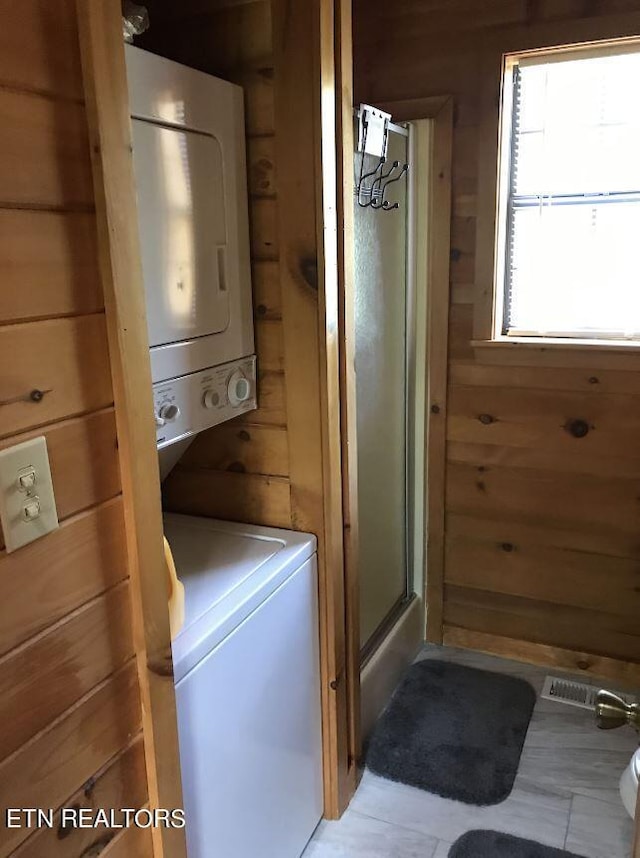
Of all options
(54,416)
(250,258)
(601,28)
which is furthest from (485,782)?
(601,28)

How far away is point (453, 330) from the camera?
236 centimetres

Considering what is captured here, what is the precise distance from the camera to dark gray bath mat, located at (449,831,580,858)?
1.75 meters

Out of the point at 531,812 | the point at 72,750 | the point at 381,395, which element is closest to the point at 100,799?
the point at 72,750

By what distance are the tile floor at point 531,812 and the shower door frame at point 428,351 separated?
0.17m

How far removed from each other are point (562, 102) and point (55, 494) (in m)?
1.93

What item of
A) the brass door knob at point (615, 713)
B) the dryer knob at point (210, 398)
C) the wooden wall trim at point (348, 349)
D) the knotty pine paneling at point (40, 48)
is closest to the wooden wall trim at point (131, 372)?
the knotty pine paneling at point (40, 48)

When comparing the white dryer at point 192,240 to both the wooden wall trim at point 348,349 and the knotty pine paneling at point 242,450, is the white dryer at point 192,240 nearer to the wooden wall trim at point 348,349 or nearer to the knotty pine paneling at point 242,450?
the knotty pine paneling at point 242,450

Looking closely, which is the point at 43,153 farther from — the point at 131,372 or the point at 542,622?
the point at 542,622

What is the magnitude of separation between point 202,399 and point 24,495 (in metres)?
0.62

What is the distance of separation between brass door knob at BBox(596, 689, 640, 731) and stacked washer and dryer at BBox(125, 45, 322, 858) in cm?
65

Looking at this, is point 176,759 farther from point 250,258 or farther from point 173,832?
point 250,258

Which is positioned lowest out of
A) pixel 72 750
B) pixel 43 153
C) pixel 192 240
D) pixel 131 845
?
pixel 131 845

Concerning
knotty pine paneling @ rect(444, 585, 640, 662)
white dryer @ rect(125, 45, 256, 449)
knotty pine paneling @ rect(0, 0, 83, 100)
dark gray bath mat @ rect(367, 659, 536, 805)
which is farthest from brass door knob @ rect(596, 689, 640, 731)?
knotty pine paneling @ rect(444, 585, 640, 662)

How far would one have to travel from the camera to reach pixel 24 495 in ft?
2.77
